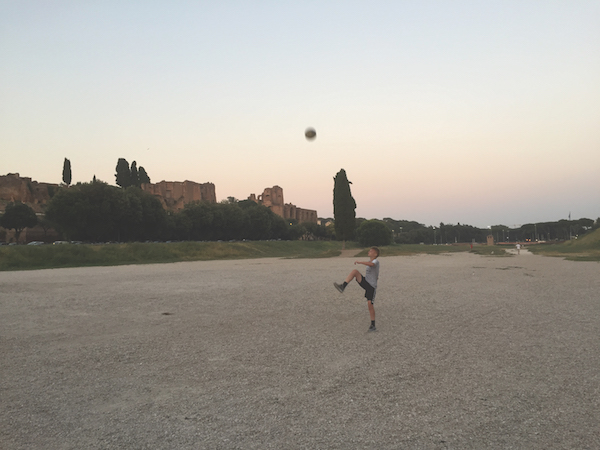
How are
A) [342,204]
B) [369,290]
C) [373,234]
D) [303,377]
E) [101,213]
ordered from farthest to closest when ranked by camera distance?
[373,234], [342,204], [101,213], [369,290], [303,377]

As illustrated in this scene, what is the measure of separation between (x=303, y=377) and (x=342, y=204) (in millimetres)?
70982

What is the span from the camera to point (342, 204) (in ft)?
251

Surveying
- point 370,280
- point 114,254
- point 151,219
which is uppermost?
point 151,219

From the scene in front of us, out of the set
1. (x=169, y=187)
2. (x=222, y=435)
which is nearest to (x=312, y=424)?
(x=222, y=435)

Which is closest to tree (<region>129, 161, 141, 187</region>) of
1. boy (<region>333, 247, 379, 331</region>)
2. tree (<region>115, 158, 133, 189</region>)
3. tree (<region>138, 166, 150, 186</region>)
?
tree (<region>115, 158, 133, 189</region>)

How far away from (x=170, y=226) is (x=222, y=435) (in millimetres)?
76859

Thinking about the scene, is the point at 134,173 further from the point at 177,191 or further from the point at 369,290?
the point at 369,290

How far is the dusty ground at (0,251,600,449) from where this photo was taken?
442 centimetres

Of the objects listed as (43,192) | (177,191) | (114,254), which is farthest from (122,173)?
(114,254)

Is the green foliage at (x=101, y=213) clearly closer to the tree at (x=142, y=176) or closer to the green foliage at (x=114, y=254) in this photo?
the green foliage at (x=114, y=254)

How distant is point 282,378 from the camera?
618 centimetres

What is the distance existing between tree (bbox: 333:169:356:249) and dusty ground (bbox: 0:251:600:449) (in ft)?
209

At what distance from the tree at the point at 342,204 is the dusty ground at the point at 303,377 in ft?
209

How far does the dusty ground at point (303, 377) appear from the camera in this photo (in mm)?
4418
